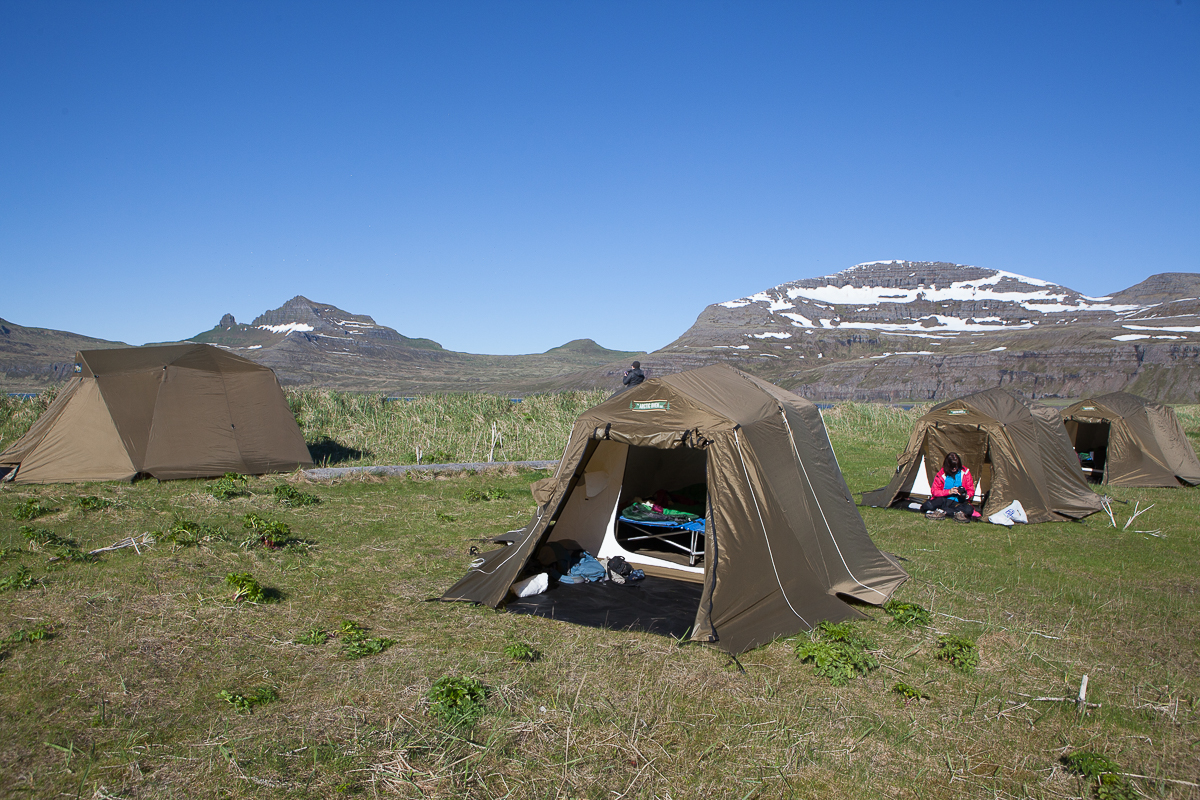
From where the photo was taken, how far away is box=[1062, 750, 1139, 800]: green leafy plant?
11.8ft

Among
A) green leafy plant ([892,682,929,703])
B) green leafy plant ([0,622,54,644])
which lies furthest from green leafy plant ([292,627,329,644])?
green leafy plant ([892,682,929,703])

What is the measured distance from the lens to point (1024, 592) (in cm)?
736

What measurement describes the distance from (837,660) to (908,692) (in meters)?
0.53

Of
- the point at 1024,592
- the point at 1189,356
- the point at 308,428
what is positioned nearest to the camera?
the point at 1024,592

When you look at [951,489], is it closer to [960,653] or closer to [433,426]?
[960,653]

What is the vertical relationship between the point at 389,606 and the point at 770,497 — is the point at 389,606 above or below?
below

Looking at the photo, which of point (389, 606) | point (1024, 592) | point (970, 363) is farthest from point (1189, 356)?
point (389, 606)

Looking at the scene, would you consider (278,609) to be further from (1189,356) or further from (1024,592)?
(1189,356)

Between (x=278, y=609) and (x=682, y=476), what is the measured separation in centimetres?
547

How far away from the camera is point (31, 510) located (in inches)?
370

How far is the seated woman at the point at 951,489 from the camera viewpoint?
39.3 feet

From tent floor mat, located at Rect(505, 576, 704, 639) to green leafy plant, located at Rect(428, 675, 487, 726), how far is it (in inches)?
73.3

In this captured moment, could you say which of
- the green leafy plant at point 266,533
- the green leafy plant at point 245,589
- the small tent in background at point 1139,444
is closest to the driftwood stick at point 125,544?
the green leafy plant at point 266,533

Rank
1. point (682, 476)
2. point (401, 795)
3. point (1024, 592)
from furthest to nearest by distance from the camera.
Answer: point (682, 476) < point (1024, 592) < point (401, 795)
